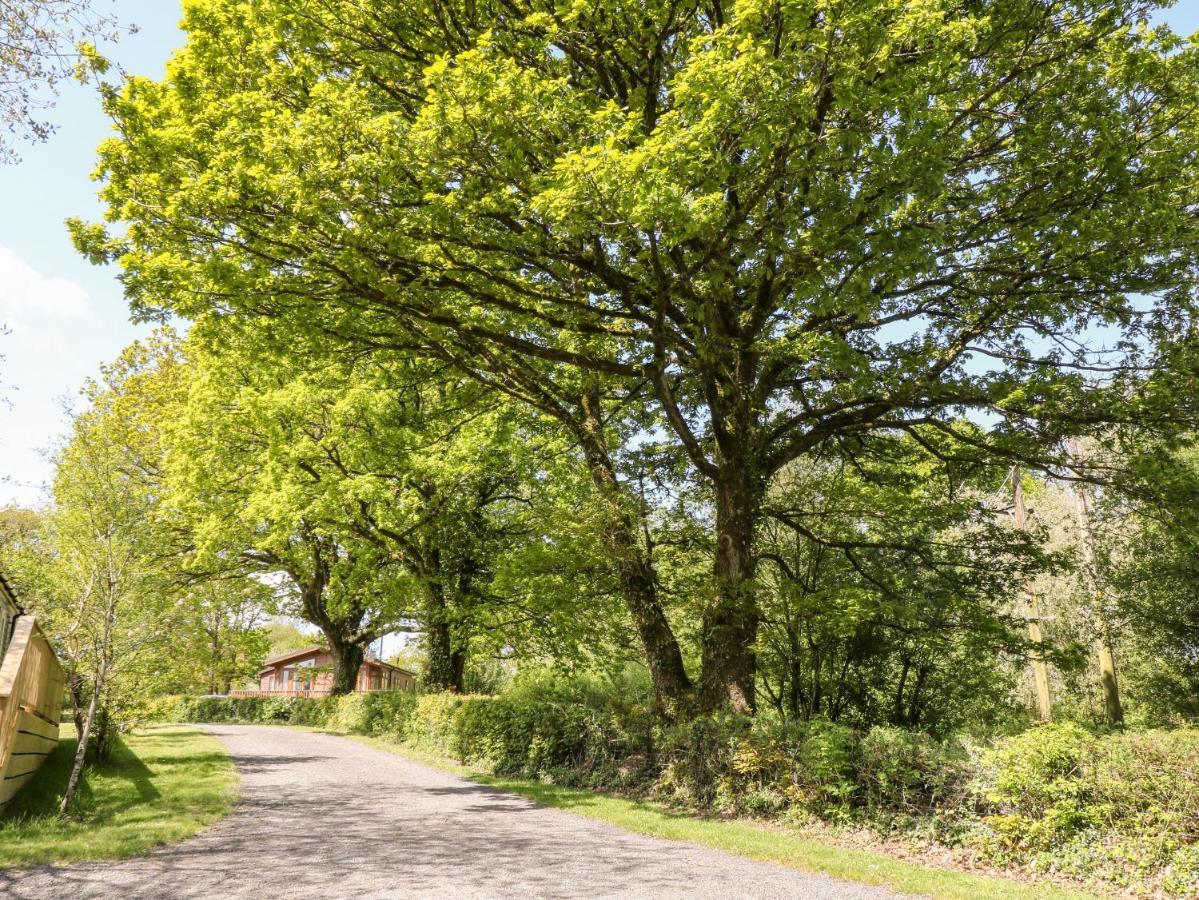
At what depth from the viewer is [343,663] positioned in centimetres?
2816

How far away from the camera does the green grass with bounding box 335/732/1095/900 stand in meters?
6.72

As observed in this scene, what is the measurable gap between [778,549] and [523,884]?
33.8 ft

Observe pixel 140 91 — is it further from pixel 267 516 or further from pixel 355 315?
pixel 267 516

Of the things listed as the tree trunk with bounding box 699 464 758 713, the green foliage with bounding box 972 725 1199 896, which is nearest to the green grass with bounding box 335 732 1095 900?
the green foliage with bounding box 972 725 1199 896

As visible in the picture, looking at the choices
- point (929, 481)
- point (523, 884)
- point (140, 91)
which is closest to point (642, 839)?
point (523, 884)

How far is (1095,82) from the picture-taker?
880 cm

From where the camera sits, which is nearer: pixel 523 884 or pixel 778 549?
pixel 523 884

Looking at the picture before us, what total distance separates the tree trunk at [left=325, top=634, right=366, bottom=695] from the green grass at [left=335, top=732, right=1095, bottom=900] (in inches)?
691

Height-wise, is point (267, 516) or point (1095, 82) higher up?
point (1095, 82)

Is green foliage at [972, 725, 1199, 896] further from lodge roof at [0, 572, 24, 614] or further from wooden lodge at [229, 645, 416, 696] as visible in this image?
wooden lodge at [229, 645, 416, 696]

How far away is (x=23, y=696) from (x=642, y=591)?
359 inches

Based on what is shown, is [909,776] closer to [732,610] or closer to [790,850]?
[790,850]

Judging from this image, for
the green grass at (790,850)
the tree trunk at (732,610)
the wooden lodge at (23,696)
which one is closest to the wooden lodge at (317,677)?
the wooden lodge at (23,696)

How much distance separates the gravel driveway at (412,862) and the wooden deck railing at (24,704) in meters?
2.52
